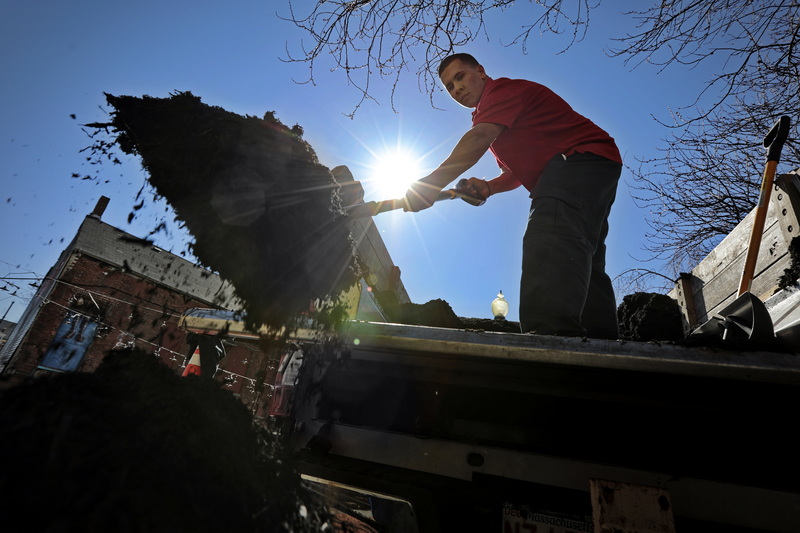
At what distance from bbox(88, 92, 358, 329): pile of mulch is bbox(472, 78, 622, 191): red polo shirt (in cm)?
138

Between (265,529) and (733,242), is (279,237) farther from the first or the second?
(733,242)

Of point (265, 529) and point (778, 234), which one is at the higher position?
point (778, 234)

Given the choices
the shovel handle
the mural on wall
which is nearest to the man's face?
the shovel handle

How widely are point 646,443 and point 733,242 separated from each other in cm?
177

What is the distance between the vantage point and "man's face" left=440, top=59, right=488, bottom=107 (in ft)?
9.41

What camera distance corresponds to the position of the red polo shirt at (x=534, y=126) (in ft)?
7.86

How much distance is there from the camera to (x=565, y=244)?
2008 millimetres

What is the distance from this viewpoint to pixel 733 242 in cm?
250

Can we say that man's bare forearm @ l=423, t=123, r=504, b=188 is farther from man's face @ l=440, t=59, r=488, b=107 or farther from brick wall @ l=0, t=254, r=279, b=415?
brick wall @ l=0, t=254, r=279, b=415

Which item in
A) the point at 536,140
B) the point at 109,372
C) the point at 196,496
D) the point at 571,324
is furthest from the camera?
the point at 536,140

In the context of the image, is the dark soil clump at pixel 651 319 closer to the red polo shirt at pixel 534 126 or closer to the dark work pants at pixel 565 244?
the dark work pants at pixel 565 244

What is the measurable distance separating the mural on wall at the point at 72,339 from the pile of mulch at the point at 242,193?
18.5m

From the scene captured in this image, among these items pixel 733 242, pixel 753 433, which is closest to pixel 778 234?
pixel 733 242

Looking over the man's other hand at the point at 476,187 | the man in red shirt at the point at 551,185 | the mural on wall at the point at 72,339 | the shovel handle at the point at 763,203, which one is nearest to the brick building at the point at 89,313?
the mural on wall at the point at 72,339
